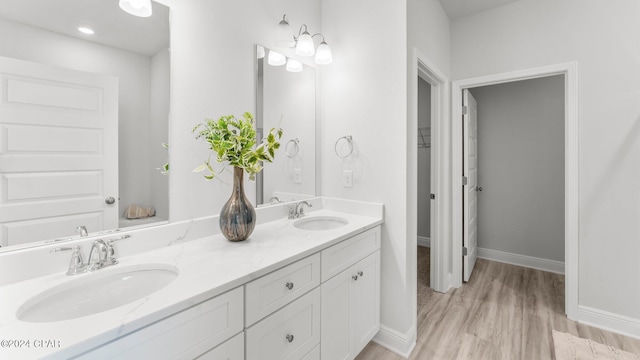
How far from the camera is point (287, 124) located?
80.0 inches

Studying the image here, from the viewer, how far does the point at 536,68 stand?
7.81 ft

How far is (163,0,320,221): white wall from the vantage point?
1.42 meters

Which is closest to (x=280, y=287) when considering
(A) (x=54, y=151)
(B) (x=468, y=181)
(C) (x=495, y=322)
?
(A) (x=54, y=151)

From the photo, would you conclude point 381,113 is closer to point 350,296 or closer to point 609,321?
point 350,296

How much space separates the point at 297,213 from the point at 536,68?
232 cm

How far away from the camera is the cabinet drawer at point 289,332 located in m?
1.07

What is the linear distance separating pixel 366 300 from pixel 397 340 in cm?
40

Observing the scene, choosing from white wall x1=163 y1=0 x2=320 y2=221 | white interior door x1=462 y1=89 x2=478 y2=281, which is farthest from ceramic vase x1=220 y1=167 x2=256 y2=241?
white interior door x1=462 y1=89 x2=478 y2=281

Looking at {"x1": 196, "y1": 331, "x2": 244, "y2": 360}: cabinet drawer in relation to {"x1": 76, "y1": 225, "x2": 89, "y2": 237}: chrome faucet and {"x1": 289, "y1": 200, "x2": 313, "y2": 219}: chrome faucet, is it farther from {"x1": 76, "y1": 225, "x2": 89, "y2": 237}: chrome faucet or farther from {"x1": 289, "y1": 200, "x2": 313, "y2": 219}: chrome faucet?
{"x1": 289, "y1": 200, "x2": 313, "y2": 219}: chrome faucet

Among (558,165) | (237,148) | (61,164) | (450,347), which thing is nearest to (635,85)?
(558,165)

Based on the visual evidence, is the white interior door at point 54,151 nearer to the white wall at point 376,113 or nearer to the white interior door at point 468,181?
the white wall at point 376,113

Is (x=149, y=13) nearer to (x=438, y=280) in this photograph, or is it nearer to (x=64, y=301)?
(x=64, y=301)

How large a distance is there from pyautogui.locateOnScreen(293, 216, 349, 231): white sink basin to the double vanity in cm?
19

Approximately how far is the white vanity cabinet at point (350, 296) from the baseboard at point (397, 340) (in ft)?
0.27
